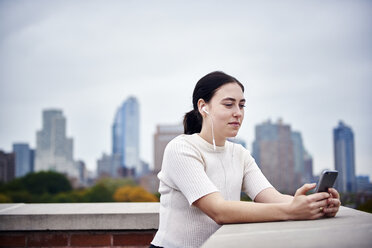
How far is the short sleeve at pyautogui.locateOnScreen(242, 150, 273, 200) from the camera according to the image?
198 centimetres

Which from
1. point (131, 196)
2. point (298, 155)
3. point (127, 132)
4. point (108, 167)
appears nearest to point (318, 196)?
point (131, 196)

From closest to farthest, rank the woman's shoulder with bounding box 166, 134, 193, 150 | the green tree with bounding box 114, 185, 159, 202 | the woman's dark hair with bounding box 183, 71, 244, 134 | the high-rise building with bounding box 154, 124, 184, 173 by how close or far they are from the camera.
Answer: the woman's shoulder with bounding box 166, 134, 193, 150 < the woman's dark hair with bounding box 183, 71, 244, 134 < the green tree with bounding box 114, 185, 159, 202 < the high-rise building with bounding box 154, 124, 184, 173

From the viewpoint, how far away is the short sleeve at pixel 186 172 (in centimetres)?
162

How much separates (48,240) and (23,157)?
4061 inches

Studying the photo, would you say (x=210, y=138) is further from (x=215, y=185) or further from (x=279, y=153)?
(x=279, y=153)

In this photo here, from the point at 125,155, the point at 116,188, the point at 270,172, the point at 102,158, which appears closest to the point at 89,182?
the point at 102,158

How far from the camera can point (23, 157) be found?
3858 inches

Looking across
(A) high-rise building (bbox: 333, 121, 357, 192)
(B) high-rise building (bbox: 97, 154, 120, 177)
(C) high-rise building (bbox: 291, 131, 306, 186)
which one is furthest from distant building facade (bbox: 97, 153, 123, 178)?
(A) high-rise building (bbox: 333, 121, 357, 192)

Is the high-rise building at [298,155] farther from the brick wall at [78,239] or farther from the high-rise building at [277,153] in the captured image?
the brick wall at [78,239]

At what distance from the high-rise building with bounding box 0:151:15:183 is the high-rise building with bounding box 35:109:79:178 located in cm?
1335

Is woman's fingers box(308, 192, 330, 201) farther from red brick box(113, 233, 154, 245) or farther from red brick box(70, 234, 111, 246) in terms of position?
red brick box(70, 234, 111, 246)

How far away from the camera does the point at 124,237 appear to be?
7.70ft

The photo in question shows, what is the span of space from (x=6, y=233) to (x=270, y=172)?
66446mm

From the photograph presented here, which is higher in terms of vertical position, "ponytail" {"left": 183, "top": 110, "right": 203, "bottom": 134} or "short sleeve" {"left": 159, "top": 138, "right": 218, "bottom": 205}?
"ponytail" {"left": 183, "top": 110, "right": 203, "bottom": 134}
